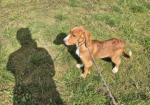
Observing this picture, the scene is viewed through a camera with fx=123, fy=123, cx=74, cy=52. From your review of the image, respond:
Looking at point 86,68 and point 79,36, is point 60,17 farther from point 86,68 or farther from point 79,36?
point 86,68

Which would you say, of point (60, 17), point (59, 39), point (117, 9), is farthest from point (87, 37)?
point (117, 9)

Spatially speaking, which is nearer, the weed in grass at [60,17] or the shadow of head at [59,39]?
the shadow of head at [59,39]

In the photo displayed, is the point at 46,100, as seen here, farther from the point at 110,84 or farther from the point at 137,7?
the point at 137,7

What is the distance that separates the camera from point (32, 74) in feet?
13.1

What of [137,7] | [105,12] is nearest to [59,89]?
[105,12]

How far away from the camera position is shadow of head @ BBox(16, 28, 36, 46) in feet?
15.8

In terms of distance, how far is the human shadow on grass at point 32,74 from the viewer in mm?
3516

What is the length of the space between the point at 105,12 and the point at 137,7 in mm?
1833

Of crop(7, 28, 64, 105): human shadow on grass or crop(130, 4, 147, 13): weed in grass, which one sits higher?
crop(130, 4, 147, 13): weed in grass

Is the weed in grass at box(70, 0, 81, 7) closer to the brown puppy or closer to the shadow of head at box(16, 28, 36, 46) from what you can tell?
the shadow of head at box(16, 28, 36, 46)

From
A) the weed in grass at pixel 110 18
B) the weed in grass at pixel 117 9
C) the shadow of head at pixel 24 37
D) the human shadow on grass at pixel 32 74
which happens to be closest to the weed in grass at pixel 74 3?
the weed in grass at pixel 110 18

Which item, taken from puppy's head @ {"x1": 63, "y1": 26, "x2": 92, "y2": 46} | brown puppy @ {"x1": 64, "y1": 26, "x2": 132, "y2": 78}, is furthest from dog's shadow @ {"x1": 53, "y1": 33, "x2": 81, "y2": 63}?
puppy's head @ {"x1": 63, "y1": 26, "x2": 92, "y2": 46}

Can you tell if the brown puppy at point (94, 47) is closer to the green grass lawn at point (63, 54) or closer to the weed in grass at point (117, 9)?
the green grass lawn at point (63, 54)

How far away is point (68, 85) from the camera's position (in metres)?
3.79
